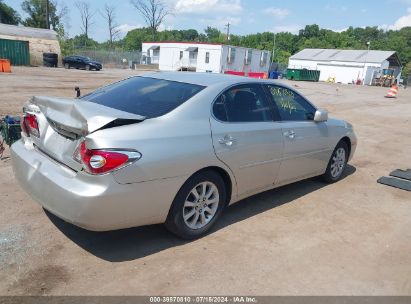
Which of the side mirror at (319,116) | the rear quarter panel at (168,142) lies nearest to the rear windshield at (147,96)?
the rear quarter panel at (168,142)

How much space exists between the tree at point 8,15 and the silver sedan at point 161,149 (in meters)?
73.2

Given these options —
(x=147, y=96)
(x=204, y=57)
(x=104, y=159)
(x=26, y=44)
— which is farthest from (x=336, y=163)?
(x=204, y=57)

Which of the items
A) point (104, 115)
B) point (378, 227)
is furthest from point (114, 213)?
point (378, 227)

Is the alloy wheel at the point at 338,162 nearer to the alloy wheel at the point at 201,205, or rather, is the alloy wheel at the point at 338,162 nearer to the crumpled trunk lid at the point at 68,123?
the alloy wheel at the point at 201,205

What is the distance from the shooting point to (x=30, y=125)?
12.6ft

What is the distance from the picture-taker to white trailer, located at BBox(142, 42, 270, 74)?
51344mm

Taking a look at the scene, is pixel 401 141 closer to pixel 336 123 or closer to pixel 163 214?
pixel 336 123

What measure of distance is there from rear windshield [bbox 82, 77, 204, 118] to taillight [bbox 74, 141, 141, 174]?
0.58 metres

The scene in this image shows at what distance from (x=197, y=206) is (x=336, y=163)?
296 centimetres

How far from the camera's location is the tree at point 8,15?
218ft

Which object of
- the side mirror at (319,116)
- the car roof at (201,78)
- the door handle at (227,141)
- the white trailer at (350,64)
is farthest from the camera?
the white trailer at (350,64)

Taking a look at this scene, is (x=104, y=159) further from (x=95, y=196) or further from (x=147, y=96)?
(x=147, y=96)

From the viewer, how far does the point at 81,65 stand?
3712 centimetres

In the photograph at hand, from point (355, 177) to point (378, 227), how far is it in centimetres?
200
